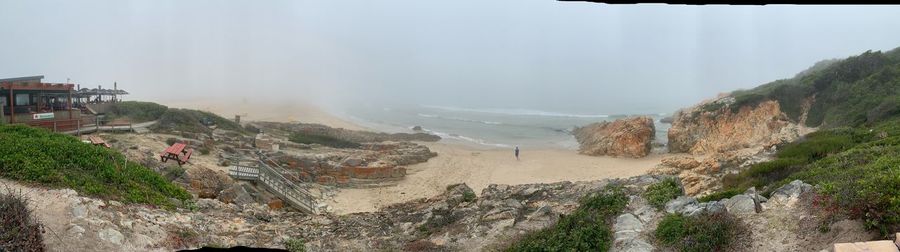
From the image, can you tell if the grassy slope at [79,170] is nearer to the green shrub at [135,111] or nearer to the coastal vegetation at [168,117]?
the coastal vegetation at [168,117]

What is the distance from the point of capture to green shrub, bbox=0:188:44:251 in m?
5.92

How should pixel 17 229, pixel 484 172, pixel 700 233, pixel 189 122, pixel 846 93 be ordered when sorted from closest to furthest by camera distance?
pixel 17 229 < pixel 700 233 < pixel 846 93 < pixel 484 172 < pixel 189 122

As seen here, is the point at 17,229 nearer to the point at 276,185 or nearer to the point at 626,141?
the point at 276,185

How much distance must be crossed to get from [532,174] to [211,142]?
17.0m

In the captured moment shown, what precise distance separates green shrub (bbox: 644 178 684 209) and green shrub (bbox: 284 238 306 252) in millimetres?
6937

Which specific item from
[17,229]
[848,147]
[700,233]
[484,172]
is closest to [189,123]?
[484,172]

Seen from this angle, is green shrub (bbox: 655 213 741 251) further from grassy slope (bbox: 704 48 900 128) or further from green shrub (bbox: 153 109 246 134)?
green shrub (bbox: 153 109 246 134)

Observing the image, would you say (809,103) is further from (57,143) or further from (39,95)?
(39,95)

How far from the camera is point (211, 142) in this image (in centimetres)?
2462

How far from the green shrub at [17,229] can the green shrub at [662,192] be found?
32.7 ft

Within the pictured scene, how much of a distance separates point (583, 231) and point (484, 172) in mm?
17793

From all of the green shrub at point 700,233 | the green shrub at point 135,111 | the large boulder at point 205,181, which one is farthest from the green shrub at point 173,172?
the green shrub at point 135,111

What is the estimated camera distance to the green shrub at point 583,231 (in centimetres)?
811

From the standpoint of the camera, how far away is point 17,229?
6.18 metres
